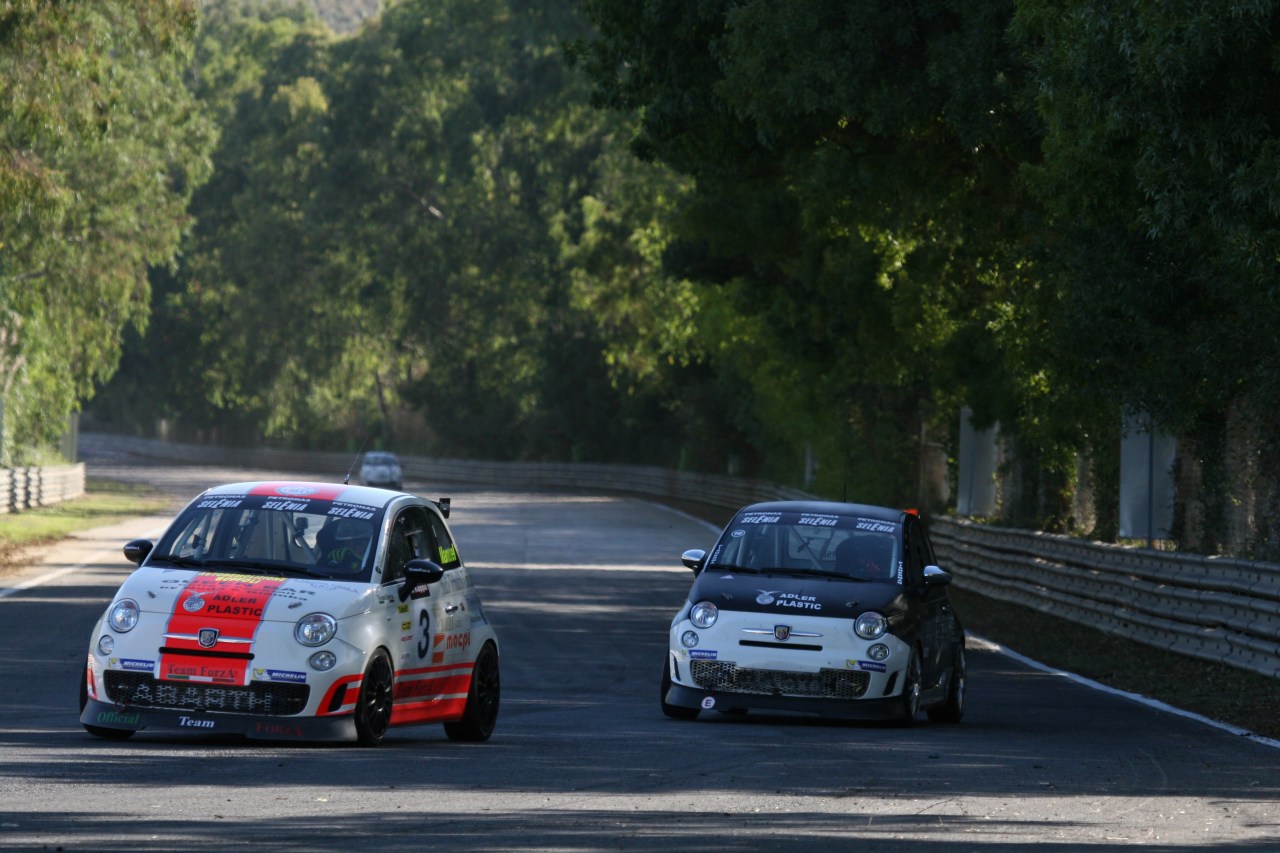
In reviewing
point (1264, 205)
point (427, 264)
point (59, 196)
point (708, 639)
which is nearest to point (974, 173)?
point (1264, 205)

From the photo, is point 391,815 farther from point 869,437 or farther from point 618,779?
point 869,437

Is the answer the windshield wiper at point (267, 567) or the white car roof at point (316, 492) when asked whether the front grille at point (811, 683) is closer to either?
the white car roof at point (316, 492)

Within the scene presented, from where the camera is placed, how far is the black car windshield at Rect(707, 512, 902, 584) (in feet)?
48.7

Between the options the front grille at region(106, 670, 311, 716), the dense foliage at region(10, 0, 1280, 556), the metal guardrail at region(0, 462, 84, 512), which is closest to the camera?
the front grille at region(106, 670, 311, 716)

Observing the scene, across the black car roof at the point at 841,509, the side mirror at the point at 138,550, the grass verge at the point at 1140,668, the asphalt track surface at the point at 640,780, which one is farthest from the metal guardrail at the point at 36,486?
the side mirror at the point at 138,550

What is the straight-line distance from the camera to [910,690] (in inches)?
555

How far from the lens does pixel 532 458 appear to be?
8556cm

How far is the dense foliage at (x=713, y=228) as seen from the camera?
60.6ft

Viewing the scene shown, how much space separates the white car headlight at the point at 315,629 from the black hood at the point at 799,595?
3511 mm

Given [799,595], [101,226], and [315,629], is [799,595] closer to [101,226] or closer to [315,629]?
[315,629]

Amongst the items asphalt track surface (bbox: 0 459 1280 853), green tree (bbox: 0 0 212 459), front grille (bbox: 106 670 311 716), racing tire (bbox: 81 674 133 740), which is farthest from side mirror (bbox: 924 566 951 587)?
green tree (bbox: 0 0 212 459)

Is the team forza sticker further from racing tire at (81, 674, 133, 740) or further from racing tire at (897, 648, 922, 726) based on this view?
racing tire at (81, 674, 133, 740)

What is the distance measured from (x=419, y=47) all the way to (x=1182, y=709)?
67.8 m

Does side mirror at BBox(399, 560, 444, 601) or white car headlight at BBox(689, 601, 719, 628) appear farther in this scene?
white car headlight at BBox(689, 601, 719, 628)
